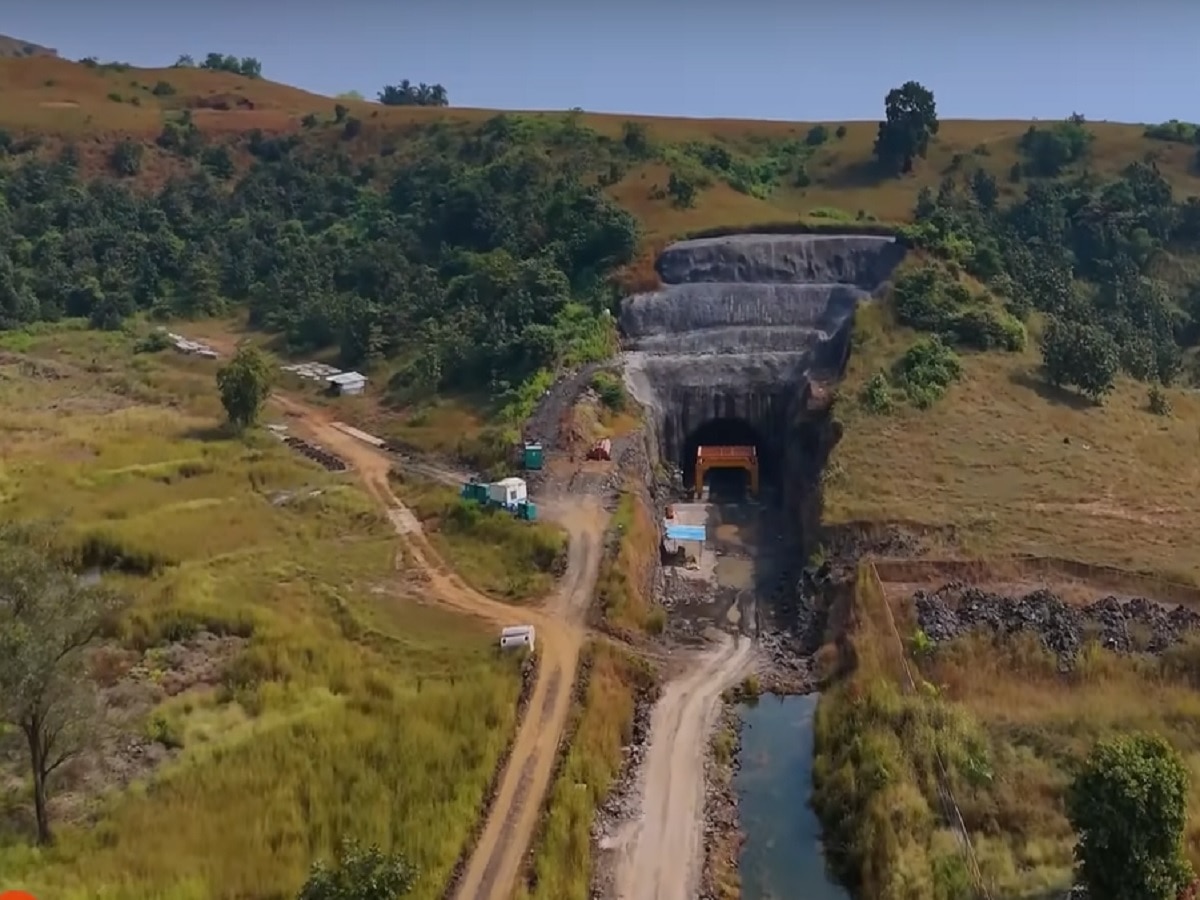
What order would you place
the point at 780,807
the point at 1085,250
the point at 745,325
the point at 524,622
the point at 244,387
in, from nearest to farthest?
the point at 780,807 < the point at 524,622 < the point at 244,387 < the point at 745,325 < the point at 1085,250

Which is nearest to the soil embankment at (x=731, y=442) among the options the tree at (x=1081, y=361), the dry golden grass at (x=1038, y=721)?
the dry golden grass at (x=1038, y=721)

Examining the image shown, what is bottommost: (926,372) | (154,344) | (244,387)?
(154,344)

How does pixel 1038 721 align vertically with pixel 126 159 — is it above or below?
below

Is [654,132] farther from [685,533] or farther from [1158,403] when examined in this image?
[685,533]

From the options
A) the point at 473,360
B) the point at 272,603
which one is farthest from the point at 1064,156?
the point at 272,603

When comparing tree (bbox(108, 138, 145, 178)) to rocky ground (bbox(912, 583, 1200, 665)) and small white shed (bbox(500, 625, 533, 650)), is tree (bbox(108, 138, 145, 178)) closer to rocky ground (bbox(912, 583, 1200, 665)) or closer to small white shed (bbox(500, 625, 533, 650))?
small white shed (bbox(500, 625, 533, 650))

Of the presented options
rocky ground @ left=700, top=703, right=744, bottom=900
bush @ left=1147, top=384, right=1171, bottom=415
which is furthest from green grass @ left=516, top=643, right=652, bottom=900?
bush @ left=1147, top=384, right=1171, bottom=415

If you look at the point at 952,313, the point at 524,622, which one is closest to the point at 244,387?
the point at 524,622

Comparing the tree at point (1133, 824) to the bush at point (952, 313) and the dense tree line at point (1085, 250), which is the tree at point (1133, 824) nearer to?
the dense tree line at point (1085, 250)
